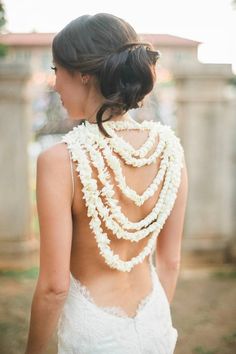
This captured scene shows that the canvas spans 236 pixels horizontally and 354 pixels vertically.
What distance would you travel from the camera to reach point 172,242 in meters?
1.83

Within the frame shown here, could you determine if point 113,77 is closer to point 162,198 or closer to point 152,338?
point 162,198

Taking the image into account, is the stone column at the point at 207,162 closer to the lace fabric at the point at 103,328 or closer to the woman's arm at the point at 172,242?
the woman's arm at the point at 172,242

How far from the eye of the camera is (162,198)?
1646 mm

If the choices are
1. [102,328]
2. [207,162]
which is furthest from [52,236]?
[207,162]

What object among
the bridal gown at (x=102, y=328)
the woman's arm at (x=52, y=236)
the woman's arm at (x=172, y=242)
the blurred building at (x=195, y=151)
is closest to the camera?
the woman's arm at (x=52, y=236)

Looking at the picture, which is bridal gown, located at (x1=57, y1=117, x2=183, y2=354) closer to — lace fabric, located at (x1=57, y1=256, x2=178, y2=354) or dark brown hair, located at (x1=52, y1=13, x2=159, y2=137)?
lace fabric, located at (x1=57, y1=256, x2=178, y2=354)

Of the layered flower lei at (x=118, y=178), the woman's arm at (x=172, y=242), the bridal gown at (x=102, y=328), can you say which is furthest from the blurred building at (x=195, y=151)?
the bridal gown at (x=102, y=328)

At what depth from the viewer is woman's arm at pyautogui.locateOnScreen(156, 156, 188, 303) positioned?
5.79 ft

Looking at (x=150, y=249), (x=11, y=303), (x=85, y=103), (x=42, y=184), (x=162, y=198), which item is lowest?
(x=11, y=303)

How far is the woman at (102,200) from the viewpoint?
1.44 m

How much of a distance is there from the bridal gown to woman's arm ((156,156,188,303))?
279 millimetres

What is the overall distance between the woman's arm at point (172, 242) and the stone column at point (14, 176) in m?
3.72

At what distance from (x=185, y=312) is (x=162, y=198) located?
3020 mm

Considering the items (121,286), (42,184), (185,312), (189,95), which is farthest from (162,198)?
(189,95)
